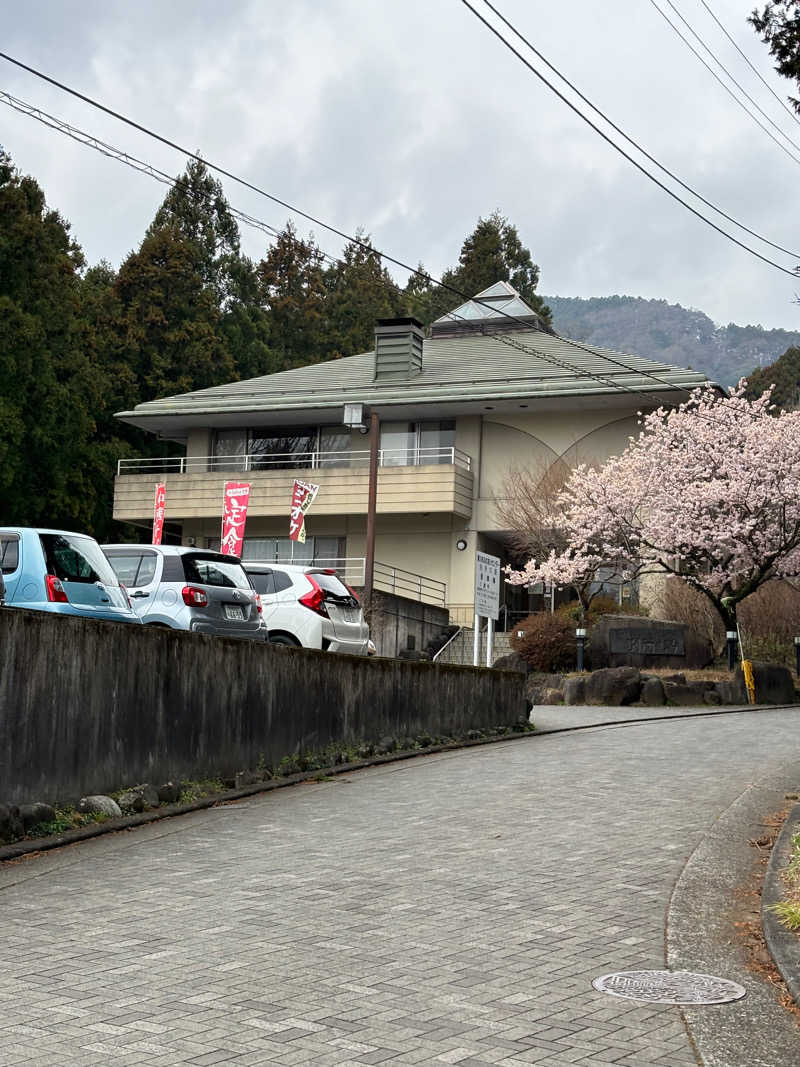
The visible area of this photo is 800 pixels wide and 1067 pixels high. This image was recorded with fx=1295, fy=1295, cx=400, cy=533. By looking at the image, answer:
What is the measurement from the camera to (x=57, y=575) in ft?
42.4

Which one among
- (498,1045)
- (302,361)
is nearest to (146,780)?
(498,1045)

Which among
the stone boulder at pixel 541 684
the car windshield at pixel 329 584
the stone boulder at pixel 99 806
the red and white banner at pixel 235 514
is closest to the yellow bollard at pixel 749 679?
the stone boulder at pixel 541 684

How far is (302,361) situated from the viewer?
66750 mm

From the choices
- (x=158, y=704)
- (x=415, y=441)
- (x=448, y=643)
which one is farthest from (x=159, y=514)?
(x=158, y=704)

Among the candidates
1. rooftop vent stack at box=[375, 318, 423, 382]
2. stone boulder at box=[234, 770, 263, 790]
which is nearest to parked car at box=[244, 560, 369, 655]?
stone boulder at box=[234, 770, 263, 790]

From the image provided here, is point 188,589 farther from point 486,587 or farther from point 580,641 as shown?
point 580,641

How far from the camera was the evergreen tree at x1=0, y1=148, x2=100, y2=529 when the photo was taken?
3844 cm

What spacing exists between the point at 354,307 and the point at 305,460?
27281 millimetres

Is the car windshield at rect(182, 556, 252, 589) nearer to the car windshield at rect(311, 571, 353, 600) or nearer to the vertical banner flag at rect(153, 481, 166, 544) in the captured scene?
the car windshield at rect(311, 571, 353, 600)

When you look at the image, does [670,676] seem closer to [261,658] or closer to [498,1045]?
[261,658]

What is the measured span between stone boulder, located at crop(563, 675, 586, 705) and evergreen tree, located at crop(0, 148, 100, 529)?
1890 cm

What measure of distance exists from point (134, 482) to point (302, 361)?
80.9 ft

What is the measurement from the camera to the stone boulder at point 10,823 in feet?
28.8

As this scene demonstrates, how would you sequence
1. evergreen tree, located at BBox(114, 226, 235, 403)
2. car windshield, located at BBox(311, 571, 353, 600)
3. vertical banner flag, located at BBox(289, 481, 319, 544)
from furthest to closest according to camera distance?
evergreen tree, located at BBox(114, 226, 235, 403), vertical banner flag, located at BBox(289, 481, 319, 544), car windshield, located at BBox(311, 571, 353, 600)
